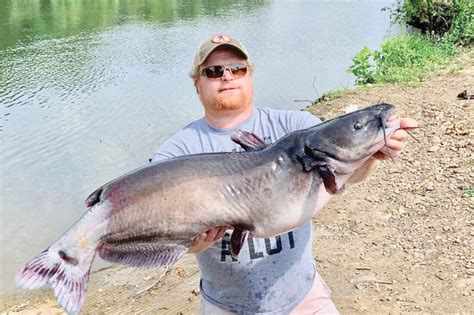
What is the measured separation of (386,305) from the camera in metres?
4.84

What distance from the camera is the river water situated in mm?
9539

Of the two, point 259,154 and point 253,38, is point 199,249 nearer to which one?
point 259,154

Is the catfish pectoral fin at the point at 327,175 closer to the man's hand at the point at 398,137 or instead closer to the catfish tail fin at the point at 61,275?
the man's hand at the point at 398,137

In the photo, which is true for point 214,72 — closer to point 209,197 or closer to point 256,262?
point 209,197

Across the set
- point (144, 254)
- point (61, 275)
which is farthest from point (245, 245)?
point (61, 275)

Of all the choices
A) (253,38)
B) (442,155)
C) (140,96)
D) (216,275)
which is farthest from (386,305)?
(253,38)

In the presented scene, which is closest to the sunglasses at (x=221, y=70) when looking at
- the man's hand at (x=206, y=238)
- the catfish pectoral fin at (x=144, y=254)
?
the man's hand at (x=206, y=238)

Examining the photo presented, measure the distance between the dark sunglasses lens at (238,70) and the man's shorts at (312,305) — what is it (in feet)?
4.51

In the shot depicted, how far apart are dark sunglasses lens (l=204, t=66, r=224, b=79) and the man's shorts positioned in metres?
1.40

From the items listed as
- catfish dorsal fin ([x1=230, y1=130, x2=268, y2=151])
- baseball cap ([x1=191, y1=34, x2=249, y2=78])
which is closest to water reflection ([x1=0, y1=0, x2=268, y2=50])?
baseball cap ([x1=191, y1=34, x2=249, y2=78])

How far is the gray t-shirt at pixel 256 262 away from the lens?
309 centimetres

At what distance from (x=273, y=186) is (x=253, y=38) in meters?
23.2

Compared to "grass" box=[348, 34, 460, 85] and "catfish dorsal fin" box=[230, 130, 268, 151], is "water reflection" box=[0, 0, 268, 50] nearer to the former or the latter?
"grass" box=[348, 34, 460, 85]

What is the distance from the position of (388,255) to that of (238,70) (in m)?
3.22
